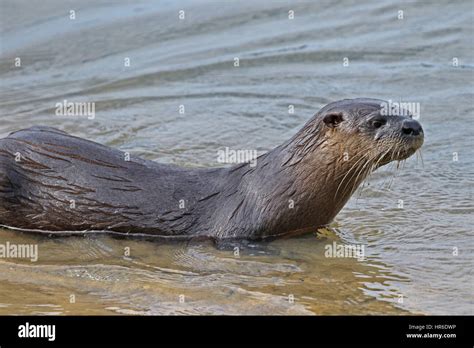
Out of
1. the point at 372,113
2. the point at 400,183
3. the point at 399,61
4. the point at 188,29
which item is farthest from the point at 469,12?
the point at 372,113

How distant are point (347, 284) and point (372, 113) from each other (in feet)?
3.55

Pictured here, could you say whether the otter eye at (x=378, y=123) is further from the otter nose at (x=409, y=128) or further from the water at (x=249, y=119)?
the water at (x=249, y=119)

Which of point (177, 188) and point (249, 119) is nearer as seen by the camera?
point (177, 188)

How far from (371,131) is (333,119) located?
0.24m

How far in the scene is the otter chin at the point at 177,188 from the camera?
6.44 metres

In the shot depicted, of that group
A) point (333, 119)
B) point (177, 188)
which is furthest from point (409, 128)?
point (177, 188)

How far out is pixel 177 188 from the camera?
6.65 m

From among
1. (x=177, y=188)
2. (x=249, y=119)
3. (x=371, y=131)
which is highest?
(x=249, y=119)

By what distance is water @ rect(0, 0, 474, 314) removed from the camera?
19.0 feet

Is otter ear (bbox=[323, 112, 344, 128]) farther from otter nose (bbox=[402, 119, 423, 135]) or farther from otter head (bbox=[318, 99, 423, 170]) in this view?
otter nose (bbox=[402, 119, 423, 135])

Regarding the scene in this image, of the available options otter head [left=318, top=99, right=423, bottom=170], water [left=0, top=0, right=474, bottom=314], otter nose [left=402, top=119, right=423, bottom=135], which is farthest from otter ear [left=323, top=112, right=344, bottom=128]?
water [left=0, top=0, right=474, bottom=314]

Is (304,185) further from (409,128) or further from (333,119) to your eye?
(409,128)

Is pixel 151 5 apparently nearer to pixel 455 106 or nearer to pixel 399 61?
pixel 399 61

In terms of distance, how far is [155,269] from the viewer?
20.4 feet
